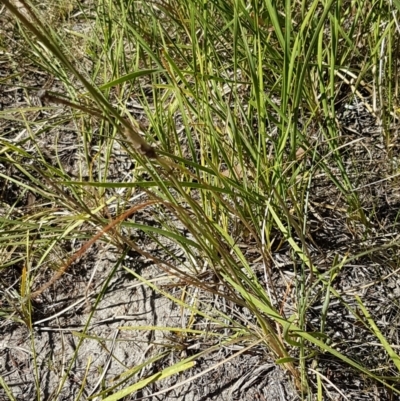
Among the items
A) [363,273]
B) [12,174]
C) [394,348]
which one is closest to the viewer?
[394,348]

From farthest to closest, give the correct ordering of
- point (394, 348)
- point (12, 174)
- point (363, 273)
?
point (12, 174), point (363, 273), point (394, 348)

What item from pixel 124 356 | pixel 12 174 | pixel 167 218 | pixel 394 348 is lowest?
pixel 394 348

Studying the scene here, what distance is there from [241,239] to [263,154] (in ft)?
0.56

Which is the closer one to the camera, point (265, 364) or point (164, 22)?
point (265, 364)

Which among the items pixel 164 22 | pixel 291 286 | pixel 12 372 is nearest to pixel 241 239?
pixel 291 286

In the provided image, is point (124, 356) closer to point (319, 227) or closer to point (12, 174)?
point (319, 227)

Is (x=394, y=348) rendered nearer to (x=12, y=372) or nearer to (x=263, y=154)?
(x=263, y=154)

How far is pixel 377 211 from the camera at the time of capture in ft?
3.27

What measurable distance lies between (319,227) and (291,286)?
5.0 inches

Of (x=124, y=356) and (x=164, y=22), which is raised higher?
(x=164, y=22)

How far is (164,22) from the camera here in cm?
133

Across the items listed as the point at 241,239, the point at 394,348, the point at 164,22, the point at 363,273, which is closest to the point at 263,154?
the point at 241,239

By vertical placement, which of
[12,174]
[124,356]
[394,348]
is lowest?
[394,348]

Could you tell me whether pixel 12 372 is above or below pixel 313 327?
above
